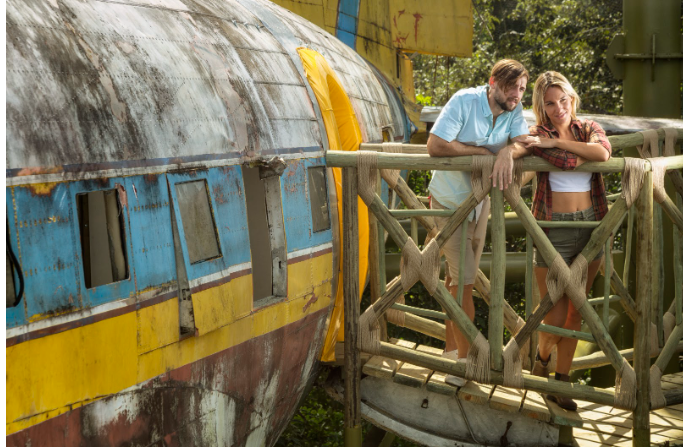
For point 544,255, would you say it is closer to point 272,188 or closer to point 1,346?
point 272,188

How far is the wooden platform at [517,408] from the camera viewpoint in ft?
21.2

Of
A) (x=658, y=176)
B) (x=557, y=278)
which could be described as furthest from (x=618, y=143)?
(x=557, y=278)

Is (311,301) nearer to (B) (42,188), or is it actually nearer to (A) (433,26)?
(B) (42,188)

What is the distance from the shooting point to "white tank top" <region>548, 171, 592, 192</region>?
615 cm

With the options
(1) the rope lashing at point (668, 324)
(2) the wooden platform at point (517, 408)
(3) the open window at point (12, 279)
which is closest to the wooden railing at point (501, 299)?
(2) the wooden platform at point (517, 408)

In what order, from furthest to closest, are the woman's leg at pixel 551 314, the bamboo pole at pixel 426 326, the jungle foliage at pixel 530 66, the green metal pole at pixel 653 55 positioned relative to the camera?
the jungle foliage at pixel 530 66 < the green metal pole at pixel 653 55 < the bamboo pole at pixel 426 326 < the woman's leg at pixel 551 314

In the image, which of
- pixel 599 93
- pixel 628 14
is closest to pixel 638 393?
pixel 628 14

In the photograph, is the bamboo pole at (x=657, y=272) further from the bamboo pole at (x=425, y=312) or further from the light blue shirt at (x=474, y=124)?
the bamboo pole at (x=425, y=312)

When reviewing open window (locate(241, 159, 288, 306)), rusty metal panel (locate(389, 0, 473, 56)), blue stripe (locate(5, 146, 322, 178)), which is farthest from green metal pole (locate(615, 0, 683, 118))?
blue stripe (locate(5, 146, 322, 178))

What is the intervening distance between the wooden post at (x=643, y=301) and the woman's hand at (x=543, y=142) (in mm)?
715

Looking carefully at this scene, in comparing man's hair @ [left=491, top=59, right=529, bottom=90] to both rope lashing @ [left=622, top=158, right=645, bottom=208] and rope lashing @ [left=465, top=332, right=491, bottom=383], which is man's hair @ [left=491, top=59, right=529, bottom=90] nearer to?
rope lashing @ [left=622, top=158, right=645, bottom=208]

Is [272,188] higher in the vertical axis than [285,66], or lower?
lower

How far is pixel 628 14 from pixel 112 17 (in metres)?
10.2

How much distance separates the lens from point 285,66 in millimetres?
6586
